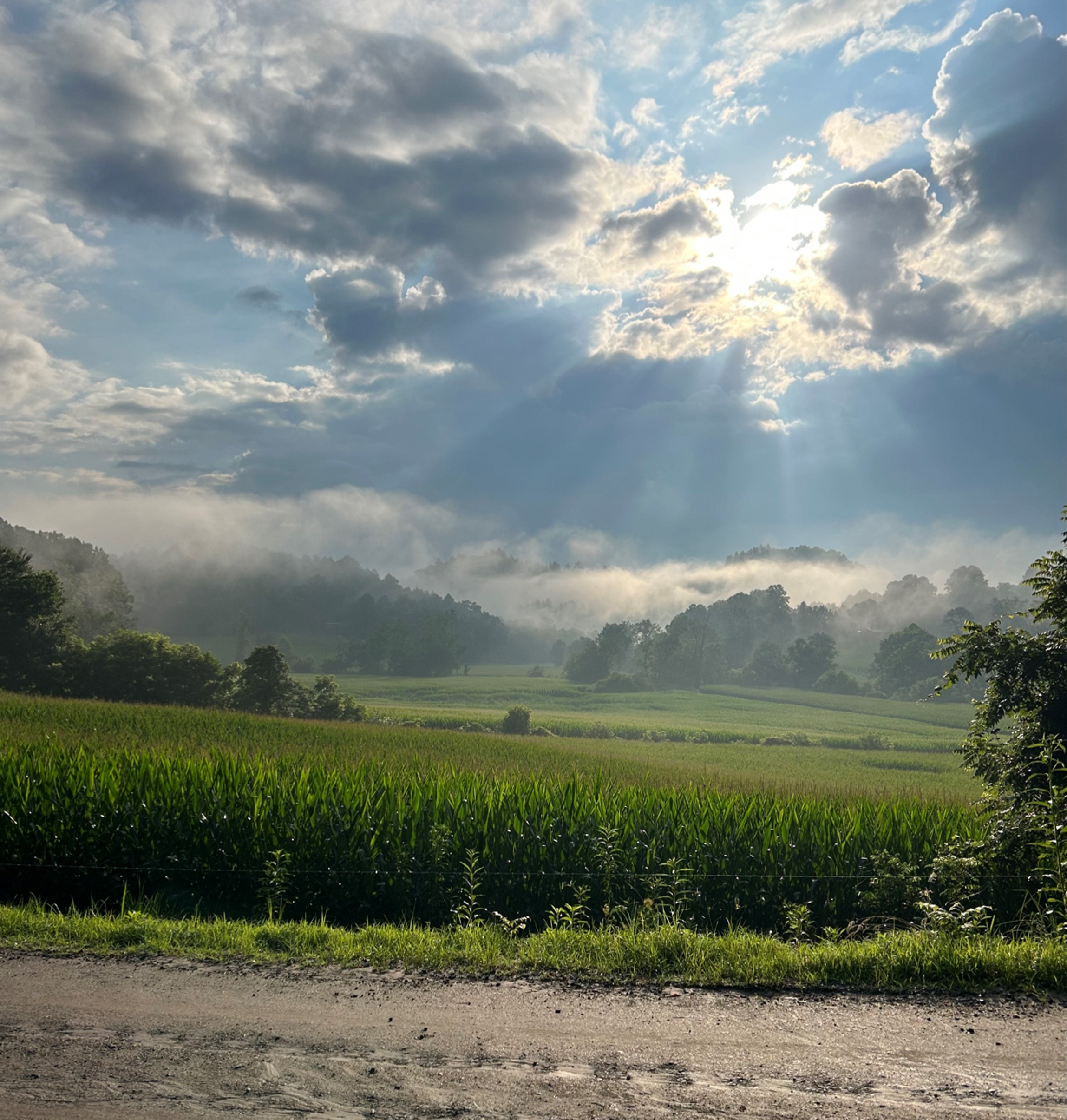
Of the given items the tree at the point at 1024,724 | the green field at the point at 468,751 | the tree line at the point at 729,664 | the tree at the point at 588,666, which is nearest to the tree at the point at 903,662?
the tree line at the point at 729,664

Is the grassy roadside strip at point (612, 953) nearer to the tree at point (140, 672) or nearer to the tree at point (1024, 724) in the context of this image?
the tree at point (1024, 724)

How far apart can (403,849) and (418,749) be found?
19064 millimetres

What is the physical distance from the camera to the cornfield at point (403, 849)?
32.3ft

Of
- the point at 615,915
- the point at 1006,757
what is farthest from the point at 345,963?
the point at 1006,757

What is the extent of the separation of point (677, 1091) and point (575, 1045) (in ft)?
2.65

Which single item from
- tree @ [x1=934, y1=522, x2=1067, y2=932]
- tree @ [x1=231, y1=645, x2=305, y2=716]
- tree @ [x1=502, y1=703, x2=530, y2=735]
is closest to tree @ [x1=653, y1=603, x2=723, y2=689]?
tree @ [x1=502, y1=703, x2=530, y2=735]

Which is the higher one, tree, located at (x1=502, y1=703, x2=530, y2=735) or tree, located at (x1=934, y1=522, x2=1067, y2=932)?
tree, located at (x1=934, y1=522, x2=1067, y2=932)

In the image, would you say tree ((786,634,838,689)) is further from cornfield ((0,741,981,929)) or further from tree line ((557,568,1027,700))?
cornfield ((0,741,981,929))

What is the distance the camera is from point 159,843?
10.4 meters

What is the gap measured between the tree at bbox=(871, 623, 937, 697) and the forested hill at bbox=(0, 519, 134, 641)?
118 metres

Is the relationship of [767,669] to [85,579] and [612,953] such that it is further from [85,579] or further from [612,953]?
[612,953]

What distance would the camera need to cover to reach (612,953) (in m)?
6.91

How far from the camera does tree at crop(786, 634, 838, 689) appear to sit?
138 m

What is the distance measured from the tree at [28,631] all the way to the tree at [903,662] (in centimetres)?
12510
